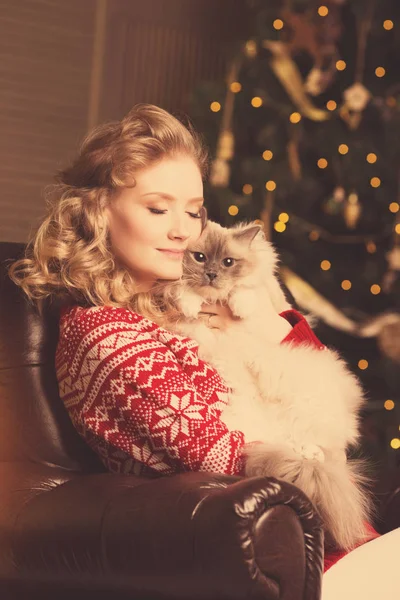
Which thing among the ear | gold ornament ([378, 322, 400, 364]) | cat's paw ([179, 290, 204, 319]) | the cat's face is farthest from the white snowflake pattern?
gold ornament ([378, 322, 400, 364])

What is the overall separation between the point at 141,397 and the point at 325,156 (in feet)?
10.2

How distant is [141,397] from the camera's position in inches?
62.0

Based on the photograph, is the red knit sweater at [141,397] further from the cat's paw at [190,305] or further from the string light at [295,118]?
the string light at [295,118]

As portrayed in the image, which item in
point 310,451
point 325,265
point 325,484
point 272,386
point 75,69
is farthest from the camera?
point 75,69

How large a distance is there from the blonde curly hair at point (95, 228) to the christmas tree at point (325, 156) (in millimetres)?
2339

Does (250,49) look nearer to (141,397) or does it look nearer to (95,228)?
(95,228)

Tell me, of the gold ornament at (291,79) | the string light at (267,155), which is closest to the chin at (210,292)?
the string light at (267,155)

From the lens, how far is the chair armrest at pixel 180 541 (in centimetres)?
126

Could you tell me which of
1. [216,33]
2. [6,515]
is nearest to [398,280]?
[216,33]

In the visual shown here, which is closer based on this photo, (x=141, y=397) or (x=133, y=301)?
(x=141, y=397)

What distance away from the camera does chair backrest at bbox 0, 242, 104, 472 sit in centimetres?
180

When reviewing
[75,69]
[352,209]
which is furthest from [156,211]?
[75,69]

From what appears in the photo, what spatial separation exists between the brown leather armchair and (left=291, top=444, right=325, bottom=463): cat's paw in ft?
0.75

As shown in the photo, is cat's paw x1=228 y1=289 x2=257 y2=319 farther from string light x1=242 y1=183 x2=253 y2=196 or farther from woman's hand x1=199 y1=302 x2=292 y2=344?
string light x1=242 y1=183 x2=253 y2=196
